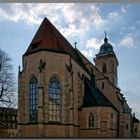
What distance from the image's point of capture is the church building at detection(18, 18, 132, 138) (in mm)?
11635

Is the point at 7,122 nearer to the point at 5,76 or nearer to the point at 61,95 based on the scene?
the point at 5,76

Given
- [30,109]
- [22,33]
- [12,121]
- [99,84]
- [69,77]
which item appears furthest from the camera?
[99,84]

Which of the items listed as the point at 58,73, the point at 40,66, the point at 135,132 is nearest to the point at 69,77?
the point at 58,73

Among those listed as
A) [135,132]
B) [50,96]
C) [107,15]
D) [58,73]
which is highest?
[107,15]

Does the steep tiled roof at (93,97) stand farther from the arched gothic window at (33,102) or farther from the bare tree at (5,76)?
the bare tree at (5,76)

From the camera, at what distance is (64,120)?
12.4 metres

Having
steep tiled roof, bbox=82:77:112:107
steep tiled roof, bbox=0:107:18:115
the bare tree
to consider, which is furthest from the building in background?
steep tiled roof, bbox=82:77:112:107

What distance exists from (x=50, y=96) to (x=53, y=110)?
540 mm

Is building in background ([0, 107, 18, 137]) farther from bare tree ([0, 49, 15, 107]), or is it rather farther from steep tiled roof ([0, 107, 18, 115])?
bare tree ([0, 49, 15, 107])

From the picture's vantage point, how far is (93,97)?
13.7 m

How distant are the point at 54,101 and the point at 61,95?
397mm

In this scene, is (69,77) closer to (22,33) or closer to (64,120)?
(64,120)

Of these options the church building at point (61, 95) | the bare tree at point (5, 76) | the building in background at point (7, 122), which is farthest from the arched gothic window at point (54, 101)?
the bare tree at point (5, 76)

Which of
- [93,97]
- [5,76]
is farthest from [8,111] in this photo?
[93,97]
